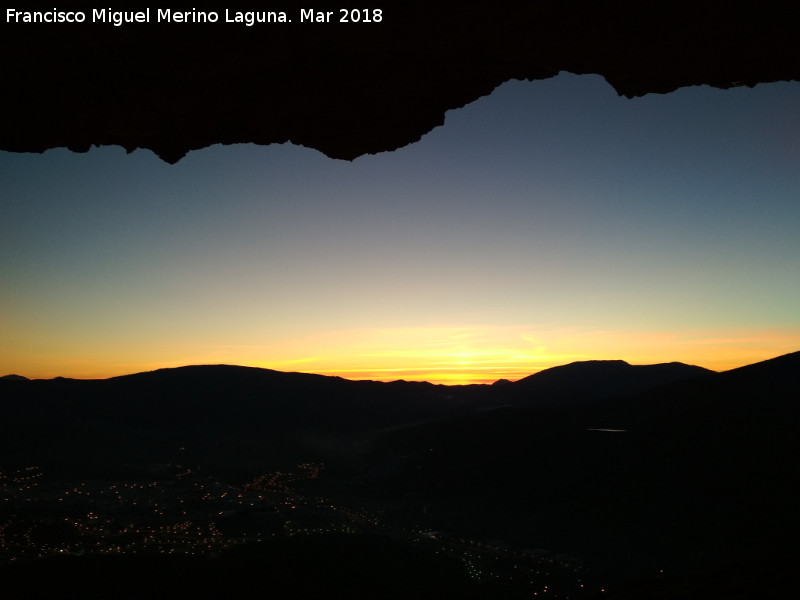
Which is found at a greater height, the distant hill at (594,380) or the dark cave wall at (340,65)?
the dark cave wall at (340,65)

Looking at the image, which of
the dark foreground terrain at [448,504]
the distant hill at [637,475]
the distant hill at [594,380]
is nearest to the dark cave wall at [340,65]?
the dark foreground terrain at [448,504]

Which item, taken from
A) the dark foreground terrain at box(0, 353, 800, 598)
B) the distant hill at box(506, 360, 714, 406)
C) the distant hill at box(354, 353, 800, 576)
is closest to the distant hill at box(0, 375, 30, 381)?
the dark foreground terrain at box(0, 353, 800, 598)

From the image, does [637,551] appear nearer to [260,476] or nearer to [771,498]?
[771,498]

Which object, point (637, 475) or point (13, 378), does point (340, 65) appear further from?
point (13, 378)

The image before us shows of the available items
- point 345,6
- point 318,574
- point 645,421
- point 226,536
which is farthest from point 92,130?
point 645,421

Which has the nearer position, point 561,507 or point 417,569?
point 417,569

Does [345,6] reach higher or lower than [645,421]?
higher

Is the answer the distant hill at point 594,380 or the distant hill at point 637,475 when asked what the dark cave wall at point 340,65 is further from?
the distant hill at point 594,380

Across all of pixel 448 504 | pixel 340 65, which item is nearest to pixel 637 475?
pixel 448 504

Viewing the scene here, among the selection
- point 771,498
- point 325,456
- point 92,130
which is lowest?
point 325,456
